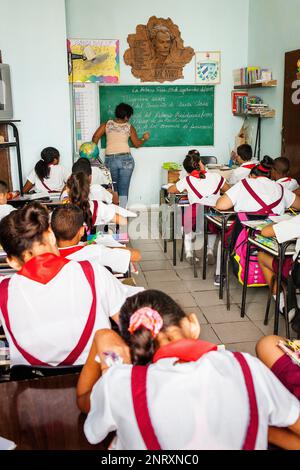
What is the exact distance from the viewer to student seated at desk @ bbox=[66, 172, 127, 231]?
2945mm

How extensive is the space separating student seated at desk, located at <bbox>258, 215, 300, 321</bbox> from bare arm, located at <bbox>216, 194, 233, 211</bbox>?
0.46m

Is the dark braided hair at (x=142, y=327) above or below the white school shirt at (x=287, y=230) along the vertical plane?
above

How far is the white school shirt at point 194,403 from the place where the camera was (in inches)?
35.1

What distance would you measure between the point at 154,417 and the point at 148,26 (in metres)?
6.17

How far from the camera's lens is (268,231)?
2893 mm

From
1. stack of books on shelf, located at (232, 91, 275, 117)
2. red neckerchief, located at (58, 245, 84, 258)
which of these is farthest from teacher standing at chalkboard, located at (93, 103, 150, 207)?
red neckerchief, located at (58, 245, 84, 258)

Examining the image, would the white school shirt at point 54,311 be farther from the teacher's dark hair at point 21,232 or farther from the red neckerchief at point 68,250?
the red neckerchief at point 68,250

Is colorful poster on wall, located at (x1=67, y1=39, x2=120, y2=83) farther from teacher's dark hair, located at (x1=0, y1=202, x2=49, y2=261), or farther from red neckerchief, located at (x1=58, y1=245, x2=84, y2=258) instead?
teacher's dark hair, located at (x1=0, y1=202, x2=49, y2=261)

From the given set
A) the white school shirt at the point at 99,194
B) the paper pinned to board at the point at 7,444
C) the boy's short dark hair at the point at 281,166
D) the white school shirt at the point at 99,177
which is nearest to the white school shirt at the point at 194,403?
the paper pinned to board at the point at 7,444

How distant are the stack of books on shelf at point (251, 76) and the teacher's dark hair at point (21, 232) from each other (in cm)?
486

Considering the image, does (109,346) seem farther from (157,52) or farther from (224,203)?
(157,52)

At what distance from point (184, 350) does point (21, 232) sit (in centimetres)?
86

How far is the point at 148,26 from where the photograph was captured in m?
6.23

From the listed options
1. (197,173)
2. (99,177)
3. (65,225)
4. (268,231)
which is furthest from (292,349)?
(99,177)
